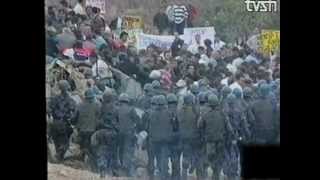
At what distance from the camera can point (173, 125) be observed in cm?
424

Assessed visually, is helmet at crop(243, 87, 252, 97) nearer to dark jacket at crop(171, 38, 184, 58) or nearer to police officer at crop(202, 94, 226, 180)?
police officer at crop(202, 94, 226, 180)

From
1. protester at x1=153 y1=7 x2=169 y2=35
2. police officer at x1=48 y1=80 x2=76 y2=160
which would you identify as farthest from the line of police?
protester at x1=153 y1=7 x2=169 y2=35

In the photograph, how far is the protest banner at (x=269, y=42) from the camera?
417 centimetres

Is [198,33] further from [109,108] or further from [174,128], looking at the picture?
[109,108]

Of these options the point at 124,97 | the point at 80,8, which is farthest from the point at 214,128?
the point at 80,8

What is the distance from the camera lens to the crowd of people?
420cm

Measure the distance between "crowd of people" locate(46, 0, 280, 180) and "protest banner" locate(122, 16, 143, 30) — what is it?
5cm

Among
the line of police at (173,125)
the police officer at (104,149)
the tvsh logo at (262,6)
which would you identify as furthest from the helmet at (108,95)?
the tvsh logo at (262,6)

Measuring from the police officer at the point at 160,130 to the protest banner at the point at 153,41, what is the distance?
0.31m

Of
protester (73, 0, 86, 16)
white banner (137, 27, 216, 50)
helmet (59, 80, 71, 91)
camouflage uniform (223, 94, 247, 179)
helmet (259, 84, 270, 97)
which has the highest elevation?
protester (73, 0, 86, 16)

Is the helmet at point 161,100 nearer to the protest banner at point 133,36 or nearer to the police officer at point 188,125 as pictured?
the police officer at point 188,125

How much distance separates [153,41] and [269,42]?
69 centimetres
